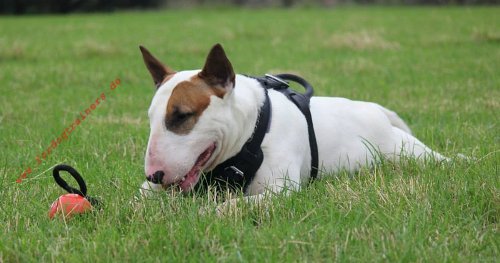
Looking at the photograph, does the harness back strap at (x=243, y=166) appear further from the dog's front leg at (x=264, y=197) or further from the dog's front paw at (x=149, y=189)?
the dog's front paw at (x=149, y=189)

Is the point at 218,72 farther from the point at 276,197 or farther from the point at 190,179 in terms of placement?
the point at 276,197

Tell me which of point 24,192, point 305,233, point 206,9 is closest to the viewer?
point 305,233

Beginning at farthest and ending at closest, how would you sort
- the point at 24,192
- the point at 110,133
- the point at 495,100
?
the point at 495,100
the point at 110,133
the point at 24,192

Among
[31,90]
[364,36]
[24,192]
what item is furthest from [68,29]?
[24,192]

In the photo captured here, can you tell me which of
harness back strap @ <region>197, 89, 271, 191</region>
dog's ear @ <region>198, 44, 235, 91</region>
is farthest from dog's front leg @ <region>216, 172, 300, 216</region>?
dog's ear @ <region>198, 44, 235, 91</region>

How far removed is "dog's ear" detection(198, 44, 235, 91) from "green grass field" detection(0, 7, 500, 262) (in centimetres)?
64

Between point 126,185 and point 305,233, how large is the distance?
138cm

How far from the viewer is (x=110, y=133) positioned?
5.78 meters

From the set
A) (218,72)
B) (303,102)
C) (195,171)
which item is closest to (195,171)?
(195,171)

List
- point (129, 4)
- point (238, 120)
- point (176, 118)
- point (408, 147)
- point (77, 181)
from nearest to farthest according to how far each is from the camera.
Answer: point (176, 118) < point (77, 181) < point (238, 120) < point (408, 147) < point (129, 4)

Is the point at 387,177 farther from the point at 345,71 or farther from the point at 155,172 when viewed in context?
Answer: the point at 345,71

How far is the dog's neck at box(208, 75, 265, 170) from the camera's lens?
3.51m

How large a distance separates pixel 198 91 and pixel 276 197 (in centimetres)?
66

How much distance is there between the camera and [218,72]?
3484mm
